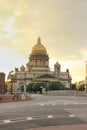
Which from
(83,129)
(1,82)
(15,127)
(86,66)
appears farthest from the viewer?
(86,66)

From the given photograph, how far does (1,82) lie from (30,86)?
343 ft

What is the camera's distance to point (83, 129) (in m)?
20.7

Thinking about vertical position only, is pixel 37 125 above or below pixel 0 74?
below

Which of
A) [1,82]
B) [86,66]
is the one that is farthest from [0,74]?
[86,66]

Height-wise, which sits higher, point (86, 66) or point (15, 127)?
point (86, 66)

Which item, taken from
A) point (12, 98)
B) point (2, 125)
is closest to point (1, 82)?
point (12, 98)

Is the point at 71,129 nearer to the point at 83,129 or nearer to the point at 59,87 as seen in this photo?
the point at 83,129

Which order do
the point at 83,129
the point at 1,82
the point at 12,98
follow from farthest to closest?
1. the point at 1,82
2. the point at 12,98
3. the point at 83,129

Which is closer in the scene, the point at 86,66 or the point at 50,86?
the point at 86,66

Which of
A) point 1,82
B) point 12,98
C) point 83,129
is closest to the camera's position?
point 83,129

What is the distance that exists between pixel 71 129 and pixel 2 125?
4.35 metres

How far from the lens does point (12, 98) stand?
71062mm

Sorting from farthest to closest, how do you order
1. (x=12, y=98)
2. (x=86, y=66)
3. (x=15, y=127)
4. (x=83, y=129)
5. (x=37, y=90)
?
(x=37, y=90)
(x=86, y=66)
(x=12, y=98)
(x=15, y=127)
(x=83, y=129)

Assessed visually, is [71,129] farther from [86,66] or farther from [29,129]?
[86,66]
